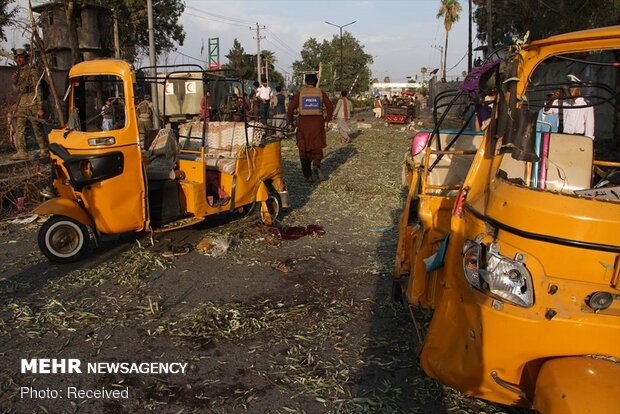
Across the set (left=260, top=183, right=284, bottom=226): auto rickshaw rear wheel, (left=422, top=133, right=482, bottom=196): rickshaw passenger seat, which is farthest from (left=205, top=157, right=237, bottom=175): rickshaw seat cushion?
(left=422, top=133, right=482, bottom=196): rickshaw passenger seat

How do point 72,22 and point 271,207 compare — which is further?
point 72,22

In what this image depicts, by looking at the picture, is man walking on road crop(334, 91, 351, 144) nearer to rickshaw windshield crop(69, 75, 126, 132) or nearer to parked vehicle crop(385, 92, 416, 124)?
parked vehicle crop(385, 92, 416, 124)

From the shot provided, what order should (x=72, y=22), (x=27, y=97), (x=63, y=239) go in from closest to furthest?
1. (x=63, y=239)
2. (x=72, y=22)
3. (x=27, y=97)

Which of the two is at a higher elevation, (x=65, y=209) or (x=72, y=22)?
(x=72, y=22)

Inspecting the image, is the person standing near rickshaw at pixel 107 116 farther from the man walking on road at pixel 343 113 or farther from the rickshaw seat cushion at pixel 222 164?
the man walking on road at pixel 343 113

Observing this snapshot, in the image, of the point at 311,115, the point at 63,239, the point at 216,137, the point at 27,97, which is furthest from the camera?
the point at 27,97

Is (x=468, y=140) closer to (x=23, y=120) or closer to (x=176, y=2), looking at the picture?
(x=23, y=120)

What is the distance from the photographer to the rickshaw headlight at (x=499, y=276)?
238cm

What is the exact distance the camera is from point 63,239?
5781 mm

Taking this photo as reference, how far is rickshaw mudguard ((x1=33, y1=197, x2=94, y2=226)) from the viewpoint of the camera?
5.55 meters

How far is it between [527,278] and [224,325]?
2.79 m

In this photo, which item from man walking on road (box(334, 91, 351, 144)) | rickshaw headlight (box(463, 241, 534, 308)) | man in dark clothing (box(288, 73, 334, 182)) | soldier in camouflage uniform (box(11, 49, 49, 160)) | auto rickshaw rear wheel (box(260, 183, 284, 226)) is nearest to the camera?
rickshaw headlight (box(463, 241, 534, 308))

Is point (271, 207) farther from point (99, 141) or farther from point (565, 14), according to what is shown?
point (565, 14)

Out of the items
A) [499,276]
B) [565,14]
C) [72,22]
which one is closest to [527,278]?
[499,276]
